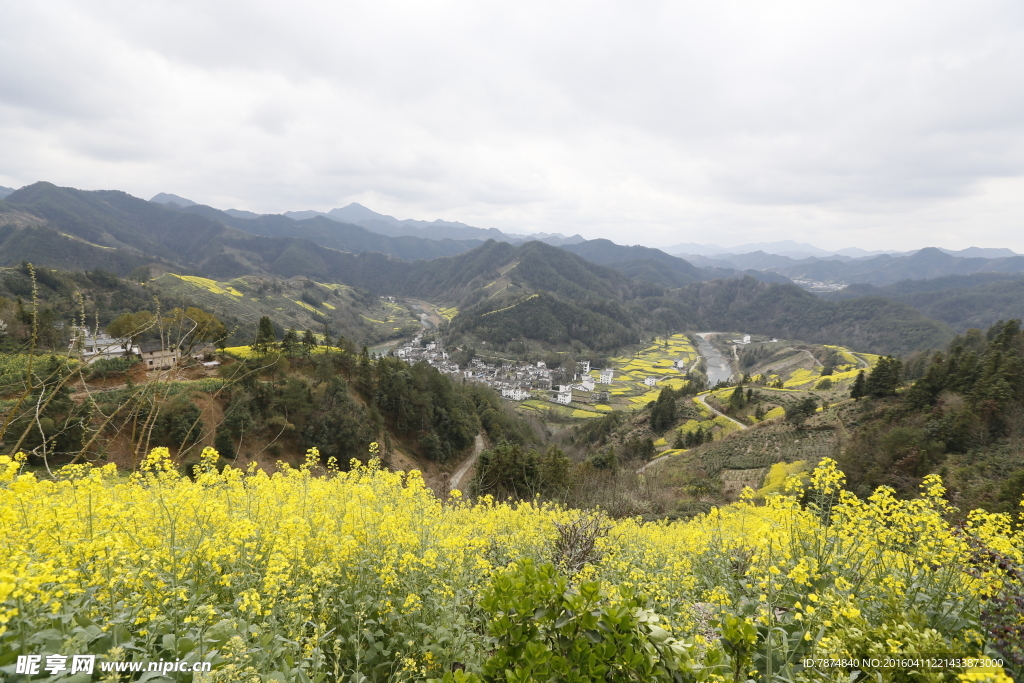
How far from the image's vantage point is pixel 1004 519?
17.4 ft

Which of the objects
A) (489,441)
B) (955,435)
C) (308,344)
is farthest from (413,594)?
(489,441)

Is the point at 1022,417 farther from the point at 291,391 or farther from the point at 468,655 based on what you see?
the point at 291,391

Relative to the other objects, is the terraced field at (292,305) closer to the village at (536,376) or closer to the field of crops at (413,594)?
the village at (536,376)

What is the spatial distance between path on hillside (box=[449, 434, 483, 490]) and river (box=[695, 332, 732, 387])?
86.3 m

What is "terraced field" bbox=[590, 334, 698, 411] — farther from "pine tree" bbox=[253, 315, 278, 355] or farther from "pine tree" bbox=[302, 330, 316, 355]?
"pine tree" bbox=[253, 315, 278, 355]

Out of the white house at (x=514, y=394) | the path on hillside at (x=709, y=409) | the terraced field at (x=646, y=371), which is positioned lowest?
the white house at (x=514, y=394)

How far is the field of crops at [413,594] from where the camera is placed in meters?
2.60

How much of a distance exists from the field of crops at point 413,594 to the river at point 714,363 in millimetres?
119525

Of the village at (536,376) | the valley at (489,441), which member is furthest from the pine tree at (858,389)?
the village at (536,376)

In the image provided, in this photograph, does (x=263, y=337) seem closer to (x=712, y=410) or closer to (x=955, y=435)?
(x=955, y=435)

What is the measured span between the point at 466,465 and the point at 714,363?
138m

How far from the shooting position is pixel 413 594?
420 centimetres

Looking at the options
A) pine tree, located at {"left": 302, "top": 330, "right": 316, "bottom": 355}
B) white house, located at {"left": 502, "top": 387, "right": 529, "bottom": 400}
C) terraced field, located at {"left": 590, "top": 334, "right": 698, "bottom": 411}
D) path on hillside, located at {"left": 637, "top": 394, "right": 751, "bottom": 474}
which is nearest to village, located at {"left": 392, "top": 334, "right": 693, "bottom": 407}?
white house, located at {"left": 502, "top": 387, "right": 529, "bottom": 400}

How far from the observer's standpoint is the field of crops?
8.54 ft
